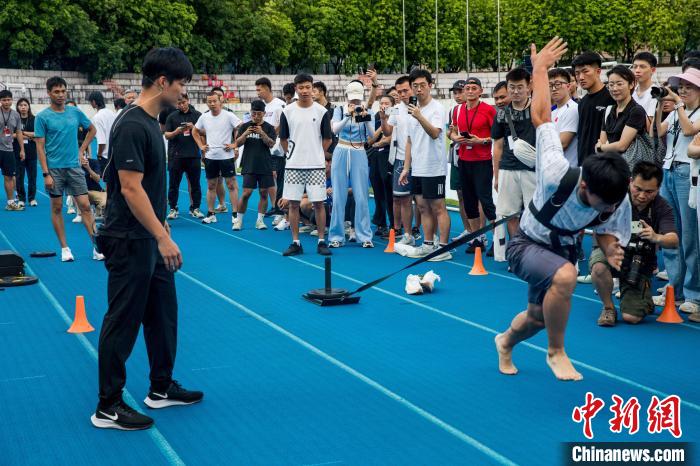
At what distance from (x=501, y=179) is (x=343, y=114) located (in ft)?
9.38

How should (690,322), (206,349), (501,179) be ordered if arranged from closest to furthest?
(206,349) < (690,322) < (501,179)

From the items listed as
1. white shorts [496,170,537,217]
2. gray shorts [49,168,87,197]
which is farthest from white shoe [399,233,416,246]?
gray shorts [49,168,87,197]

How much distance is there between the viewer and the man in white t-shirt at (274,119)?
48.4 ft

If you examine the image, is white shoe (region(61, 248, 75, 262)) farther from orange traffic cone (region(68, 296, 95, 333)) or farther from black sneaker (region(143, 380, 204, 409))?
black sneaker (region(143, 380, 204, 409))

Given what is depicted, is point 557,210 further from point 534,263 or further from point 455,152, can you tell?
point 455,152

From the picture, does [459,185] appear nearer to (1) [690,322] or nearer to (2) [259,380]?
(1) [690,322]

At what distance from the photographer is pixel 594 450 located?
508cm

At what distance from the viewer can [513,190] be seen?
1045 cm

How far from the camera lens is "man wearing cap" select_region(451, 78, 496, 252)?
1151 centimetres

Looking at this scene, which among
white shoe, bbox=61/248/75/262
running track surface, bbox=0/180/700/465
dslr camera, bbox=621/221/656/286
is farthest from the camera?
white shoe, bbox=61/248/75/262

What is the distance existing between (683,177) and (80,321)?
5.49 meters

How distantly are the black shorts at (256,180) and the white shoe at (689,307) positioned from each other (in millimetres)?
7517

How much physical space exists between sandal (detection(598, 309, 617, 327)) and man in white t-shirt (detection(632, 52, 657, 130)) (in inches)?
92.2

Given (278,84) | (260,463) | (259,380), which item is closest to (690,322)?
(259,380)
